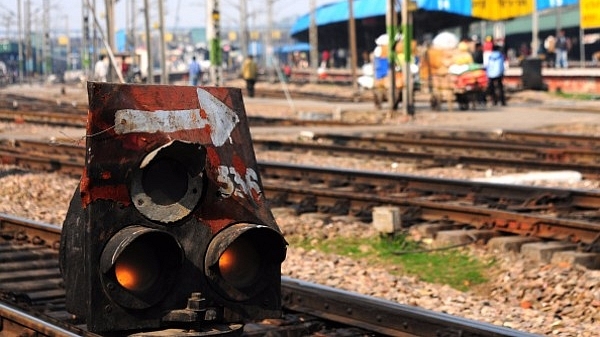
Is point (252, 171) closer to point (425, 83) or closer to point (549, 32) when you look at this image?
point (425, 83)

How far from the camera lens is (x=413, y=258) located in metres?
9.81

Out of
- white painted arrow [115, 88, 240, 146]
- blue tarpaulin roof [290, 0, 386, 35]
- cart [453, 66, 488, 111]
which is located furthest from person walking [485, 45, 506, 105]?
white painted arrow [115, 88, 240, 146]

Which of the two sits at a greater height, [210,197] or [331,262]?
[210,197]

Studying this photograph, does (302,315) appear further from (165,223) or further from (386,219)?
(386,219)

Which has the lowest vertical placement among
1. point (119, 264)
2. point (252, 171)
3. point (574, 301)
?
point (574, 301)

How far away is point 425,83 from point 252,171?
27.3m

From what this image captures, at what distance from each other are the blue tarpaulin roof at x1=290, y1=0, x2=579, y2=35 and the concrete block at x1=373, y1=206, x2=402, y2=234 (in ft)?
114

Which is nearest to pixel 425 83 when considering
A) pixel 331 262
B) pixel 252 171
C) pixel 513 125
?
pixel 513 125

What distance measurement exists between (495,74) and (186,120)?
2600 cm

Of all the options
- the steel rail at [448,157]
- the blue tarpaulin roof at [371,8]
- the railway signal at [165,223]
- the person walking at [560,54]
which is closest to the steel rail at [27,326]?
the railway signal at [165,223]

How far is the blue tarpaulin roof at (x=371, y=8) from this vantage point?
45.7 metres

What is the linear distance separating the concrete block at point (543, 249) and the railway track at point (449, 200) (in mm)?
143

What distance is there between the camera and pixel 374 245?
10367mm

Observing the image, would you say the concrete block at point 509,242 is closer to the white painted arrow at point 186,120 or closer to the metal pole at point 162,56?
the white painted arrow at point 186,120
